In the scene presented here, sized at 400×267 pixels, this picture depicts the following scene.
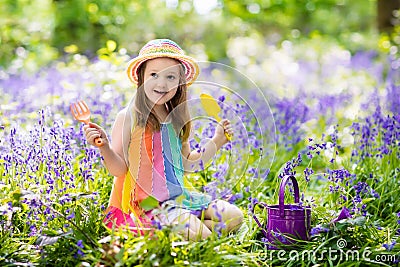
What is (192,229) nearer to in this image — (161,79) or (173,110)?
(173,110)

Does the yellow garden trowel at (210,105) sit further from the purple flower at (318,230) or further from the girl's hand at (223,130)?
the purple flower at (318,230)

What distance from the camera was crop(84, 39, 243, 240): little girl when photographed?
2742 millimetres

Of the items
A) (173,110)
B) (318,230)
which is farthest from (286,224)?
(173,110)

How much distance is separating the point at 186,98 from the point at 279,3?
10649mm

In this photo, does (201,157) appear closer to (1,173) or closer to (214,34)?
(1,173)

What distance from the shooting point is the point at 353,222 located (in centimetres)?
251

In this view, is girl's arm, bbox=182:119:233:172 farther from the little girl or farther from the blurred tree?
the blurred tree

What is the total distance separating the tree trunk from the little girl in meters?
8.36

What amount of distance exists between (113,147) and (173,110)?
14.5 inches

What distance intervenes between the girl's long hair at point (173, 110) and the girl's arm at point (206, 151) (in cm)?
9

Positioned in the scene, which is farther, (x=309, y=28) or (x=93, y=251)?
(x=309, y=28)

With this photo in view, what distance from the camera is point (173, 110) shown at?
292cm

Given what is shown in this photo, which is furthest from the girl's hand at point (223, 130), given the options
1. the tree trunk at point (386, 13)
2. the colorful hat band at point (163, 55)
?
the tree trunk at point (386, 13)

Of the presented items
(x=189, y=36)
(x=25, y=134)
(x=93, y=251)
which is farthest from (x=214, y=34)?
(x=93, y=251)
